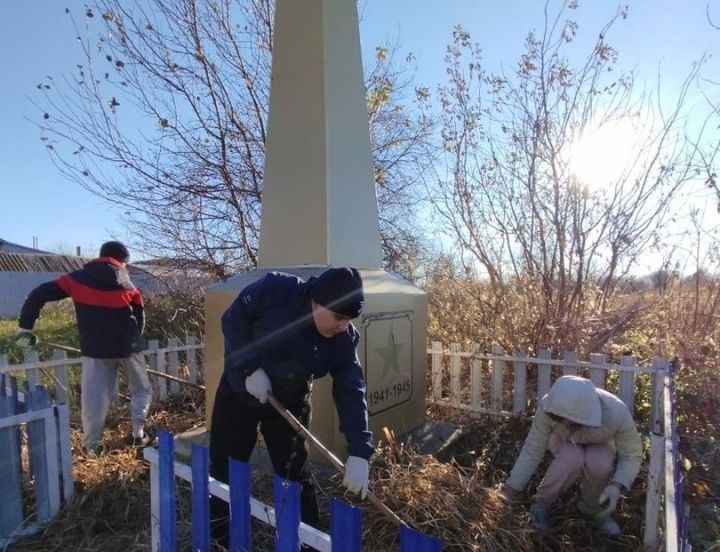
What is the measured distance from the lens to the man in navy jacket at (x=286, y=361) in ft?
7.04

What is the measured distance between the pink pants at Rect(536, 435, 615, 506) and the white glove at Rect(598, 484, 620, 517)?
0.11 metres

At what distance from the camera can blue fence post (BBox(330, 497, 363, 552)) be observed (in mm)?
1536

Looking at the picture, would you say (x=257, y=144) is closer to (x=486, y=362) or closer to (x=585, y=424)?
(x=486, y=362)

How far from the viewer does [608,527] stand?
2.76m

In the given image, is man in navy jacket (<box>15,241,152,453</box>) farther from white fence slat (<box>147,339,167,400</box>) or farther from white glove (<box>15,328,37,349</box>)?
white fence slat (<box>147,339,167,400</box>)

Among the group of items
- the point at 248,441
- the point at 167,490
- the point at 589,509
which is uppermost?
the point at 248,441

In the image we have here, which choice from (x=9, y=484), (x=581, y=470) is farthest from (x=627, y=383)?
(x=9, y=484)

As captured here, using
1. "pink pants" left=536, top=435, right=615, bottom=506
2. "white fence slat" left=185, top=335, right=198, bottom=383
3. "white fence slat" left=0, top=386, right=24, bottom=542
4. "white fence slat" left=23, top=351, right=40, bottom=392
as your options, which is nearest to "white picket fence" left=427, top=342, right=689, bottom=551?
"pink pants" left=536, top=435, right=615, bottom=506

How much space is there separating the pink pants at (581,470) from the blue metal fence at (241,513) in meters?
1.73

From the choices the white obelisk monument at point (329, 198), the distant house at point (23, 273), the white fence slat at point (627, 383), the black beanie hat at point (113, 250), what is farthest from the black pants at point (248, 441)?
the distant house at point (23, 273)

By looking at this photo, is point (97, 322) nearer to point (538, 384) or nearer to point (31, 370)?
point (31, 370)

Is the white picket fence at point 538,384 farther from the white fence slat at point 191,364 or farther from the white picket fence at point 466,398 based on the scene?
the white fence slat at point 191,364

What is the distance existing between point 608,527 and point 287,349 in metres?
2.11

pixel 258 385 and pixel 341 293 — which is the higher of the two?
pixel 341 293
